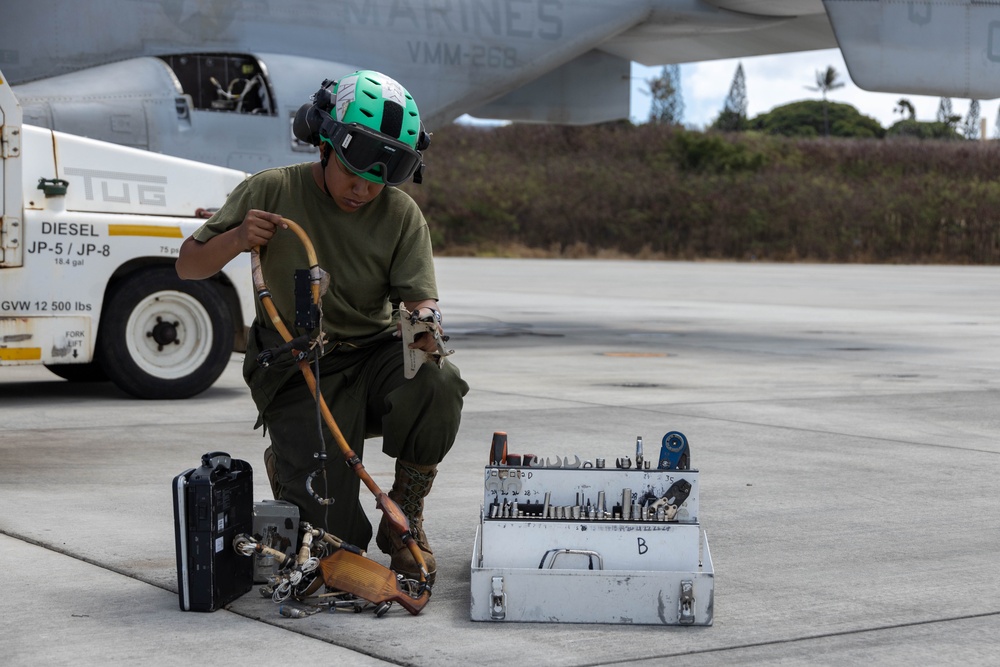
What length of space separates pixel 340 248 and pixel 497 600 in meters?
1.18

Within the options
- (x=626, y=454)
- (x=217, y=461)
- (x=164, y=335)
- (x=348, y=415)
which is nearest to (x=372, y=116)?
(x=348, y=415)

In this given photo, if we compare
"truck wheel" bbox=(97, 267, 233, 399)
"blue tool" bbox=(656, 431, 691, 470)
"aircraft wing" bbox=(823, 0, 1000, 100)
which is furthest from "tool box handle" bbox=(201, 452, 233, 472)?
"aircraft wing" bbox=(823, 0, 1000, 100)

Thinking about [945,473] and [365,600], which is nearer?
[365,600]

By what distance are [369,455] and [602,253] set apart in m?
45.2

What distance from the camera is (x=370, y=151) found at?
385cm

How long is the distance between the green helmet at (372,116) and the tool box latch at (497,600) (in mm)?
1190

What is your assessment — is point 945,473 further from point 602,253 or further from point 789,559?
point 602,253

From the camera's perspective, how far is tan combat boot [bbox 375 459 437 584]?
13.3 feet

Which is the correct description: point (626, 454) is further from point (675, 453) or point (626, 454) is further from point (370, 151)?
point (370, 151)

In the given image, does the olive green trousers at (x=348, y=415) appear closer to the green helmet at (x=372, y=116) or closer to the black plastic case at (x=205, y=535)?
the black plastic case at (x=205, y=535)

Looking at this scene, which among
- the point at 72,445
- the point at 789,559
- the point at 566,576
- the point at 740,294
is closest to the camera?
the point at 566,576

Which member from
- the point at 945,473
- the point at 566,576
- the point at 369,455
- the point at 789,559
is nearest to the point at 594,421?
the point at 369,455

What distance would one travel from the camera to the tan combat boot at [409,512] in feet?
13.3

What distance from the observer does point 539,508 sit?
4.08m
